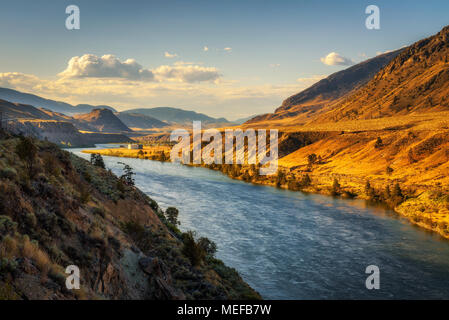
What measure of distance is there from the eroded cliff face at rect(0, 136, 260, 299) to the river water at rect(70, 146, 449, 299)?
7.02m

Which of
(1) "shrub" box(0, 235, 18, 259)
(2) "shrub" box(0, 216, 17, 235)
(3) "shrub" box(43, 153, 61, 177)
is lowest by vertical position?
(1) "shrub" box(0, 235, 18, 259)

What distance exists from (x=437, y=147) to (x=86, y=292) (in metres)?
79.8

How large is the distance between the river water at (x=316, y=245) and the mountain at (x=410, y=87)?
7952 centimetres

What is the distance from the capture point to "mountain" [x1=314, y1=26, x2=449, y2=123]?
12025 cm

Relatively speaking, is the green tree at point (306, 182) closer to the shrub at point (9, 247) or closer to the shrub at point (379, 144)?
the shrub at point (379, 144)

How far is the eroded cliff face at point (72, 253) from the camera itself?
32.7ft

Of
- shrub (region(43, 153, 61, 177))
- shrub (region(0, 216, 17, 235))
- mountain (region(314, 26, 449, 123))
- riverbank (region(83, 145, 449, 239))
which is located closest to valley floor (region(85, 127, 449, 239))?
riverbank (region(83, 145, 449, 239))

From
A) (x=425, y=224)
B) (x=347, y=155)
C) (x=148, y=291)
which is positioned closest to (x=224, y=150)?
(x=347, y=155)

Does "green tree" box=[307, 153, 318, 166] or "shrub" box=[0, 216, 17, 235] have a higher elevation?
"shrub" box=[0, 216, 17, 235]

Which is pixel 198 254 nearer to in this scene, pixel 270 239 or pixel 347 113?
pixel 270 239

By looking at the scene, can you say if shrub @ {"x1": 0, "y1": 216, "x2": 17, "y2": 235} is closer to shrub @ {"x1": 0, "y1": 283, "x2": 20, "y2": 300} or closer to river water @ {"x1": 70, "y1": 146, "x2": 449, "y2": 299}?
shrub @ {"x1": 0, "y1": 283, "x2": 20, "y2": 300}

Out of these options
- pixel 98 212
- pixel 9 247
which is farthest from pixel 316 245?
pixel 9 247

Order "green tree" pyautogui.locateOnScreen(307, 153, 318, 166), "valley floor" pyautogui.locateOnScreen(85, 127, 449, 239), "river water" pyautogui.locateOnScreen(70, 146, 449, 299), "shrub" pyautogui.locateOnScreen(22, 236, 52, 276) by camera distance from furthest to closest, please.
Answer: "green tree" pyautogui.locateOnScreen(307, 153, 318, 166) → "valley floor" pyautogui.locateOnScreen(85, 127, 449, 239) → "river water" pyautogui.locateOnScreen(70, 146, 449, 299) → "shrub" pyautogui.locateOnScreen(22, 236, 52, 276)

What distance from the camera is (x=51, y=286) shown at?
32.1 ft
